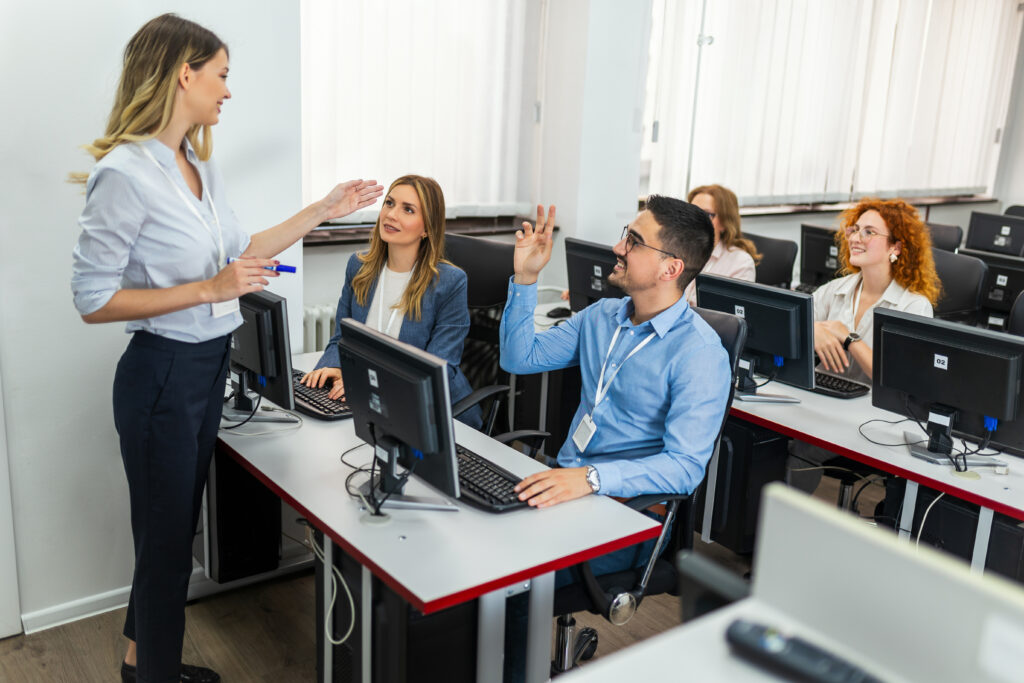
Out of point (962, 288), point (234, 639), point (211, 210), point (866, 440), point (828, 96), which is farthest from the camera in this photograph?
point (828, 96)

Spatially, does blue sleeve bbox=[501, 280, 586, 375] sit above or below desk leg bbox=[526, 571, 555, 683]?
above

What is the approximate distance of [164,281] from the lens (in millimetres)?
1906

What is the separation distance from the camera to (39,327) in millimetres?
2404

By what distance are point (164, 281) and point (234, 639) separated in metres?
1.21

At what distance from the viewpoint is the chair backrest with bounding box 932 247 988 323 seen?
3.59 m

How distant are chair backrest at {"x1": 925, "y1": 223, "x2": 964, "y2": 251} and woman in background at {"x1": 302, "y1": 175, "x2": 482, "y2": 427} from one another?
10.4 ft

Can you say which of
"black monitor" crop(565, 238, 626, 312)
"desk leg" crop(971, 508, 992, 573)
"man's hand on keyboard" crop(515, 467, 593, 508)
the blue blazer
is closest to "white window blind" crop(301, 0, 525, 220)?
"black monitor" crop(565, 238, 626, 312)

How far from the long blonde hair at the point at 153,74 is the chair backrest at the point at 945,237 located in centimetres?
409

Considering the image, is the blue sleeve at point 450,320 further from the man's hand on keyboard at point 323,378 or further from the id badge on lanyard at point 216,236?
the id badge on lanyard at point 216,236

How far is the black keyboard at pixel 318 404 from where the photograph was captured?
2.43m

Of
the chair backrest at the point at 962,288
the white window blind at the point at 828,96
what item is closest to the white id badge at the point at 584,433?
the chair backrest at the point at 962,288

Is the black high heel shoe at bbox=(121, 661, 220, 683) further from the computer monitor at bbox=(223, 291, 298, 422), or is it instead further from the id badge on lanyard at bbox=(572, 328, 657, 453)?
the id badge on lanyard at bbox=(572, 328, 657, 453)

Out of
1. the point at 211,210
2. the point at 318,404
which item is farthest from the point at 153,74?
the point at 318,404

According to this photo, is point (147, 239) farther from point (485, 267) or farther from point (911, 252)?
→ point (911, 252)
